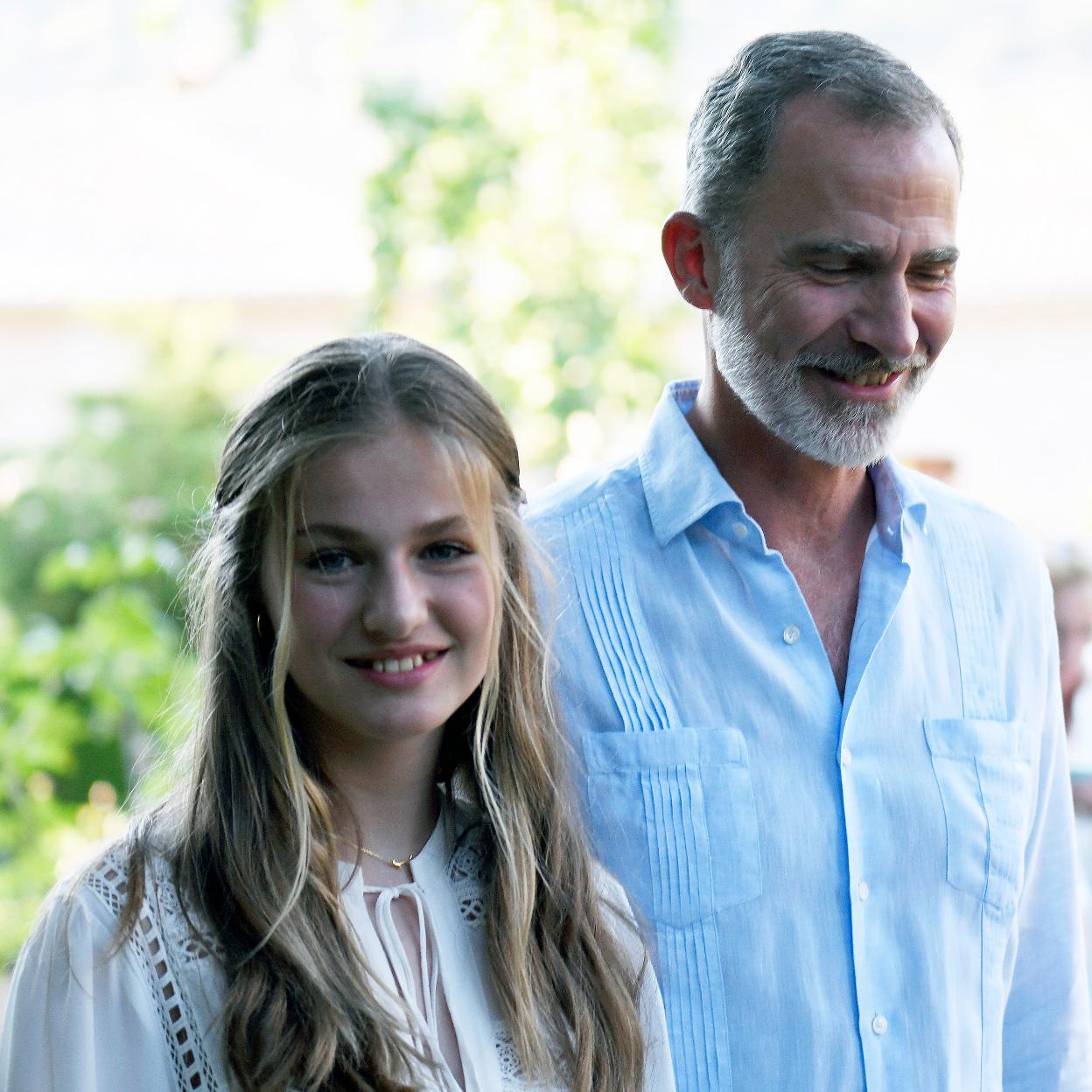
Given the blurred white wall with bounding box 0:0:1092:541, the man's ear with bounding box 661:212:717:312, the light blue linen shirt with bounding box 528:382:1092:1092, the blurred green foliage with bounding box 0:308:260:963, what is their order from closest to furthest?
the light blue linen shirt with bounding box 528:382:1092:1092 → the man's ear with bounding box 661:212:717:312 → the blurred green foliage with bounding box 0:308:260:963 → the blurred white wall with bounding box 0:0:1092:541

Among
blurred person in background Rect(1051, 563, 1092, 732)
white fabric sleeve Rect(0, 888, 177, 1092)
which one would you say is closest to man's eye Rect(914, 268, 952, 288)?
white fabric sleeve Rect(0, 888, 177, 1092)

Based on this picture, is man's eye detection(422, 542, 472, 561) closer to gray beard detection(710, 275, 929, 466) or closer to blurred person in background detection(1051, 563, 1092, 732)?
gray beard detection(710, 275, 929, 466)

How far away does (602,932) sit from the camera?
5.01ft

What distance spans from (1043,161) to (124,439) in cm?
491

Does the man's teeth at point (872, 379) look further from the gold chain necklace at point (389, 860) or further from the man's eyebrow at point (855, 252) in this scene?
the gold chain necklace at point (389, 860)

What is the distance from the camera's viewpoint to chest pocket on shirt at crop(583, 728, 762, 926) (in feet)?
5.26

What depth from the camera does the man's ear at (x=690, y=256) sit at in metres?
1.82

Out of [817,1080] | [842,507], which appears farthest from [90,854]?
[842,507]

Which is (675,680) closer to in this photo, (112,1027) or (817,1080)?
(817,1080)

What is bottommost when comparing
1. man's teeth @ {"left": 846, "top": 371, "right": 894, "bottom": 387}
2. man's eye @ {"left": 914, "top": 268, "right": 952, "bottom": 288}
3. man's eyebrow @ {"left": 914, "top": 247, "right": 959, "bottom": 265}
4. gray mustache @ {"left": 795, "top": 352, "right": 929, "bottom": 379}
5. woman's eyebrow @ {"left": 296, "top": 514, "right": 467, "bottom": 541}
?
woman's eyebrow @ {"left": 296, "top": 514, "right": 467, "bottom": 541}

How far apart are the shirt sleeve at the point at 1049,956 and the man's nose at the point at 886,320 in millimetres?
448

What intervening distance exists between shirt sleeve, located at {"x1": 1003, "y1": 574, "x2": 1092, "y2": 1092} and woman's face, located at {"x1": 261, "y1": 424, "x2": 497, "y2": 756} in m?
0.84

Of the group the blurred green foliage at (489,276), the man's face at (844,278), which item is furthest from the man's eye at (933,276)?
the blurred green foliage at (489,276)

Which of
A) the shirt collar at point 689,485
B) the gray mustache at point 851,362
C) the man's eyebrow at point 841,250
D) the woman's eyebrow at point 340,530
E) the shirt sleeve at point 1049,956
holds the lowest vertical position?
the shirt sleeve at point 1049,956
